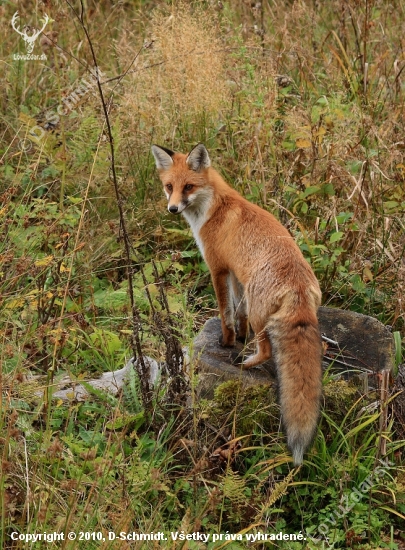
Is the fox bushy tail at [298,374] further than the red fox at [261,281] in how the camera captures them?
No

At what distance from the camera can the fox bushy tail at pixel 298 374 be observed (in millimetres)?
3665

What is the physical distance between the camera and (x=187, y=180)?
505 centimetres

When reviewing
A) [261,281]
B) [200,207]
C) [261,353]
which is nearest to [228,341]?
[261,353]

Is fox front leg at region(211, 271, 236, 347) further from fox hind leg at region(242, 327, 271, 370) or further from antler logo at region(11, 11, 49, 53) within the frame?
antler logo at region(11, 11, 49, 53)

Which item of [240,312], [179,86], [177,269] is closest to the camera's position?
A: [240,312]

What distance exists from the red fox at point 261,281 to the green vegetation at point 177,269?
0.31m

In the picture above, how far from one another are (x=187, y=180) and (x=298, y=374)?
1.77m

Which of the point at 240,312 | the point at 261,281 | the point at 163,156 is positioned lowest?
the point at 240,312

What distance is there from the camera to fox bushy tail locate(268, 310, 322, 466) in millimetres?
3665

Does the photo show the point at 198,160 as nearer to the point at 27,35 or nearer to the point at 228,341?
the point at 228,341

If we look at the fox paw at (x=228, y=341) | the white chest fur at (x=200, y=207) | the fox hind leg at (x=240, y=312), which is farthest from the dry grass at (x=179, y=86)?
the fox paw at (x=228, y=341)

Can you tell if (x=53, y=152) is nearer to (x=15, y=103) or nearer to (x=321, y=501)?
(x=15, y=103)

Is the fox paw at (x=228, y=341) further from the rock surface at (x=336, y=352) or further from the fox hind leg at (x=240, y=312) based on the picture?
the fox hind leg at (x=240, y=312)

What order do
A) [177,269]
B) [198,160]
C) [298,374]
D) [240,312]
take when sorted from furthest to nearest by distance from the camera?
[177,269], [198,160], [240,312], [298,374]
